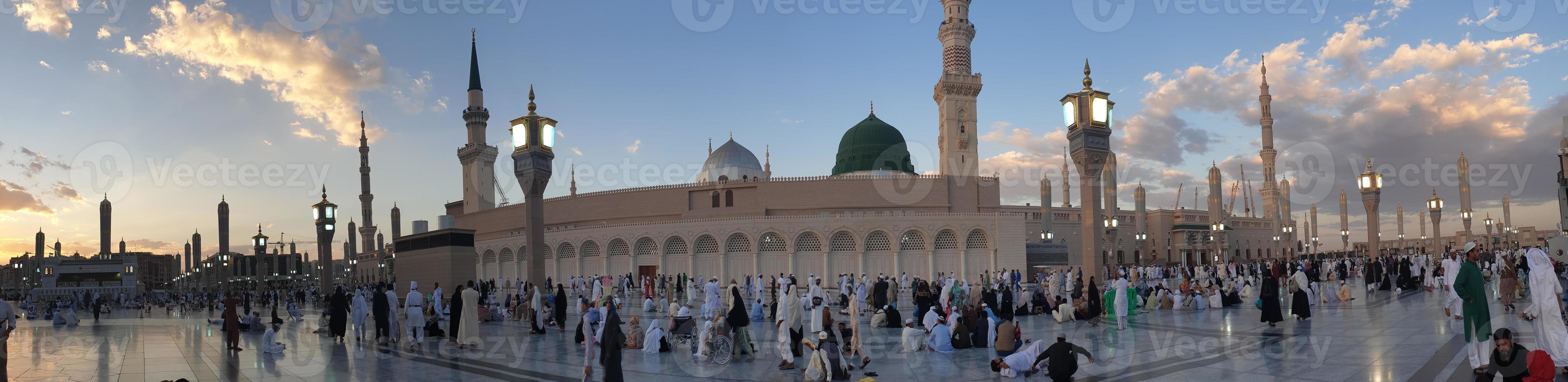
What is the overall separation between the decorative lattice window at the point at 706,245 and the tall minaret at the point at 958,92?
40.1 ft

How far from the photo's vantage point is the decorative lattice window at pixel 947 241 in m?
33.0

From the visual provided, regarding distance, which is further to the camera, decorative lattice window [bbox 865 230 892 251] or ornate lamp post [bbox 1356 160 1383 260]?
decorative lattice window [bbox 865 230 892 251]

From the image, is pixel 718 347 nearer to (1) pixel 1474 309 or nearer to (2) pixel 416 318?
(2) pixel 416 318

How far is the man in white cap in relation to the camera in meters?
11.8

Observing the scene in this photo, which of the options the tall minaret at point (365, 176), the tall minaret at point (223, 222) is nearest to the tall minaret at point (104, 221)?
the tall minaret at point (223, 222)

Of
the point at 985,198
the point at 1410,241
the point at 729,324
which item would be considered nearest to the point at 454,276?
the point at 729,324

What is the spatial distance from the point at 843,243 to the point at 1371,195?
19.1m

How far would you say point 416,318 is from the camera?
1181cm

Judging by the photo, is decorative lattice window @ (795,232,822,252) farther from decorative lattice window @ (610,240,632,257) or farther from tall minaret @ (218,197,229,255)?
tall minaret @ (218,197,229,255)

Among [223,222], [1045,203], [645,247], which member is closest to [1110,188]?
[1045,203]

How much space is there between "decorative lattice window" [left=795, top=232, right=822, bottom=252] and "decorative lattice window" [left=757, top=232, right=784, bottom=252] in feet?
2.07

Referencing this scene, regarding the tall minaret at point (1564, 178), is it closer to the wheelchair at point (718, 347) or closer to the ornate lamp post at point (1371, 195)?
the ornate lamp post at point (1371, 195)

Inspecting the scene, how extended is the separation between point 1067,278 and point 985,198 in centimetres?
1089

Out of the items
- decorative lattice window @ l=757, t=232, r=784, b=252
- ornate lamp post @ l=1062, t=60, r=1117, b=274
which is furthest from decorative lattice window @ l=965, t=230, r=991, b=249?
ornate lamp post @ l=1062, t=60, r=1117, b=274
